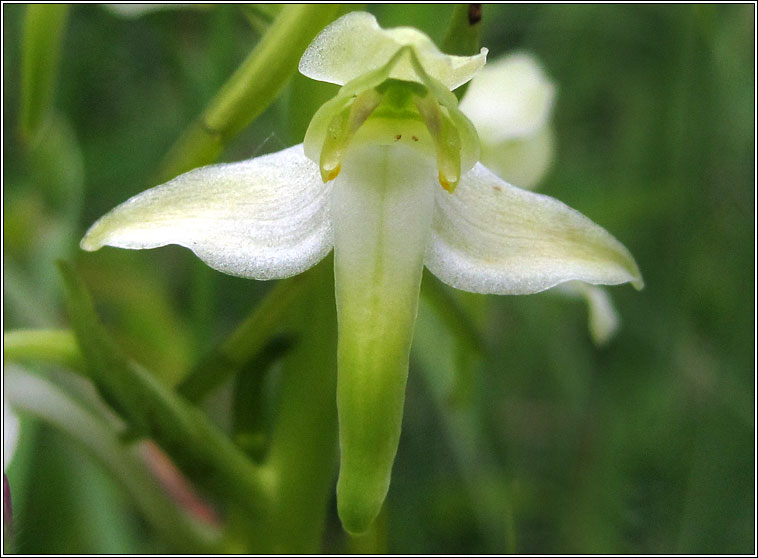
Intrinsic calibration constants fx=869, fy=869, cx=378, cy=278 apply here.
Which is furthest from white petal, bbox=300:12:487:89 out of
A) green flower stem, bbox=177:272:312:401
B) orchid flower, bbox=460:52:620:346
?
orchid flower, bbox=460:52:620:346

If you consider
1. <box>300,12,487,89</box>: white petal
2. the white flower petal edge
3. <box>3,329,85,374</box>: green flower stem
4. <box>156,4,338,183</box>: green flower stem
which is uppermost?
<box>300,12,487,89</box>: white petal

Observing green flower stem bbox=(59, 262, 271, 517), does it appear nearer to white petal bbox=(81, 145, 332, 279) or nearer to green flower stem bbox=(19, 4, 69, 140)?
white petal bbox=(81, 145, 332, 279)

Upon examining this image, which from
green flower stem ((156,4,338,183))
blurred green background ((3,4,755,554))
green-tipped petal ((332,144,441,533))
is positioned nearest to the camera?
green-tipped petal ((332,144,441,533))

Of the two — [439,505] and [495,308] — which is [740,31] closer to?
[495,308]

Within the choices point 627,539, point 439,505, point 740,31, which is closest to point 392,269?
point 627,539

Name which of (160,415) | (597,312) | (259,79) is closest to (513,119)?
(597,312)

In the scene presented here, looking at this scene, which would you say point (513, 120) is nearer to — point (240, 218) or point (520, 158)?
point (520, 158)
